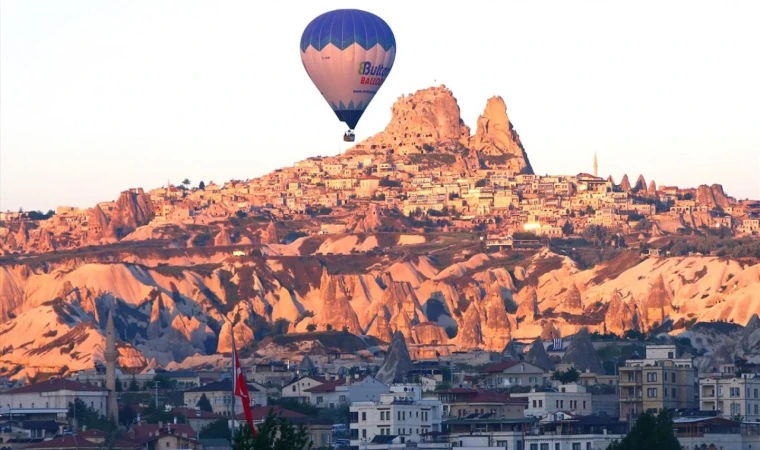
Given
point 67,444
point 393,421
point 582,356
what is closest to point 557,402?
point 393,421

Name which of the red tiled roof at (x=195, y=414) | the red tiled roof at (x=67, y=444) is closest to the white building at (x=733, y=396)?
the red tiled roof at (x=67, y=444)

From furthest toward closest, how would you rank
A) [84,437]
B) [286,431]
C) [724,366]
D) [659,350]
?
[659,350]
[724,366]
[84,437]
[286,431]

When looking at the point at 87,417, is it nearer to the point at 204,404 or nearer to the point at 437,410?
the point at 204,404

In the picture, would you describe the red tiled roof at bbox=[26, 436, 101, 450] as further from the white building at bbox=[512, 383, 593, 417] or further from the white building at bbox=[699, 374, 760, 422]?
the white building at bbox=[699, 374, 760, 422]

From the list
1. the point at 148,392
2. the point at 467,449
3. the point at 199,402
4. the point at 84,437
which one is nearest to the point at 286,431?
the point at 467,449

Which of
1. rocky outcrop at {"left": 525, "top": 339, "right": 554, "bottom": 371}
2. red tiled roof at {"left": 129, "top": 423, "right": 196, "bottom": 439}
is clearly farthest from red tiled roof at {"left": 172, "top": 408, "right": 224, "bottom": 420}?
rocky outcrop at {"left": 525, "top": 339, "right": 554, "bottom": 371}

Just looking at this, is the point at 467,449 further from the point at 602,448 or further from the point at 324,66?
the point at 324,66
